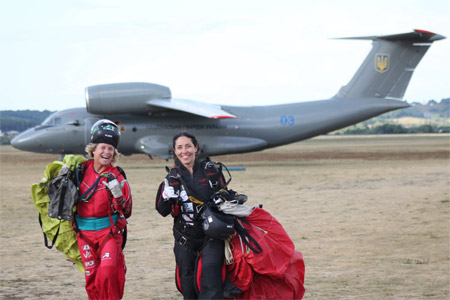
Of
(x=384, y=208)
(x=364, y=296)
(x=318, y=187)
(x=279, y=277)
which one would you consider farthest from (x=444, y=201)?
(x=279, y=277)

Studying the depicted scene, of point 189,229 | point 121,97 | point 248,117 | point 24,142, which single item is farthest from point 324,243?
point 24,142

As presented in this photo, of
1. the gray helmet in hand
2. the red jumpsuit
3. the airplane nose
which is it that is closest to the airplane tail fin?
the airplane nose

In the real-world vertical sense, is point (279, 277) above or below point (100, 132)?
below

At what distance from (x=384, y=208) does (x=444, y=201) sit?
1.99m

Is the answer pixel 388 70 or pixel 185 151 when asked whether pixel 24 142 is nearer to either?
pixel 388 70

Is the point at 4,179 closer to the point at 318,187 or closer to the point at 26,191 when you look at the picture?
the point at 26,191

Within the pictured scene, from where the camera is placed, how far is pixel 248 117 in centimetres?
2662

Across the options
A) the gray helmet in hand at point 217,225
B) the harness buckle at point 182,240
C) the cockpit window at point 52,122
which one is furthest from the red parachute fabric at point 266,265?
the cockpit window at point 52,122

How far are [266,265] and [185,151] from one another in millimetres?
1166

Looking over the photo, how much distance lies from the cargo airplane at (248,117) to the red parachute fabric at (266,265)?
64.0 feet

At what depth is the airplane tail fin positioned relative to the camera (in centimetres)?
2673

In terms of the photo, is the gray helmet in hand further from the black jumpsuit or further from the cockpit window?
the cockpit window

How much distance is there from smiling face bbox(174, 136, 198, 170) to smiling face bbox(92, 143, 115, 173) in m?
0.62

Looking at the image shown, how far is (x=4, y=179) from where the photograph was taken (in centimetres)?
2312
